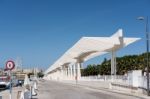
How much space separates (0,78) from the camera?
60.1 meters

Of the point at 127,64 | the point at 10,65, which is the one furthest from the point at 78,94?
the point at 127,64

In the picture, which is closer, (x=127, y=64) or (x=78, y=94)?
(x=78, y=94)

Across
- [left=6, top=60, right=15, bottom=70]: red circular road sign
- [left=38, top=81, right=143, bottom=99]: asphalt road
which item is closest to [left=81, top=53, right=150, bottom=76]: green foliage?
[left=38, top=81, right=143, bottom=99]: asphalt road

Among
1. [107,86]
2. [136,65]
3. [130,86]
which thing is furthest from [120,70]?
[130,86]

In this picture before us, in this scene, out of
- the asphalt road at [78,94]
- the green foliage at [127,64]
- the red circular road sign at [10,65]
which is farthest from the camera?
the green foliage at [127,64]

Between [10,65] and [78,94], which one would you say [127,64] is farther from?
[10,65]

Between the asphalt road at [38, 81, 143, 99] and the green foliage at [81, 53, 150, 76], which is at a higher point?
the green foliage at [81, 53, 150, 76]

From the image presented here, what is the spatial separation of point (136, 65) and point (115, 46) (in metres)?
53.3

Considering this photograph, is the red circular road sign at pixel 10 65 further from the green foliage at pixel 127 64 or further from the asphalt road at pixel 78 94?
the green foliage at pixel 127 64

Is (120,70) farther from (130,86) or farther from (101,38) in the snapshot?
(130,86)

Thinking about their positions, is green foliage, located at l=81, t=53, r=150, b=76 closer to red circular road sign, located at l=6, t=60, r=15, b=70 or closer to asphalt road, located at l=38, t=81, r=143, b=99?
asphalt road, located at l=38, t=81, r=143, b=99

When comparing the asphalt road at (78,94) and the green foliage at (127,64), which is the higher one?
the green foliage at (127,64)

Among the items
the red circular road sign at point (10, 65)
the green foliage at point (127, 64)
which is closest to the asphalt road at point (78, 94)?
the red circular road sign at point (10, 65)

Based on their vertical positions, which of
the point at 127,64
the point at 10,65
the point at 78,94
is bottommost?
the point at 78,94
